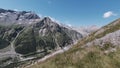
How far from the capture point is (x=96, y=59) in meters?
13.4

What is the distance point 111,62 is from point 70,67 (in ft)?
10.4

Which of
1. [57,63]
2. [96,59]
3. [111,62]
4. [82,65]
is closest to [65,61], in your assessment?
[57,63]

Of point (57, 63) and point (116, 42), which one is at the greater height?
point (116, 42)

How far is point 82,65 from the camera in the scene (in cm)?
1330

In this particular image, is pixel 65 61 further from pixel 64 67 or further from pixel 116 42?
pixel 116 42

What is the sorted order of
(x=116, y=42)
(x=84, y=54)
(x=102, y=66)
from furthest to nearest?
(x=116, y=42) < (x=84, y=54) < (x=102, y=66)

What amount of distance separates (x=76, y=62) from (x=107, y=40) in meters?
9.47

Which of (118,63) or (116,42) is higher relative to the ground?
(116,42)

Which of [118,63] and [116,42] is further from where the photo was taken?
[116,42]

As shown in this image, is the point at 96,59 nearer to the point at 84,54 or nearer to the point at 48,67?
the point at 84,54

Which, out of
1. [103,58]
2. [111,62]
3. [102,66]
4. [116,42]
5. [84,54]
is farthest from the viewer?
[116,42]

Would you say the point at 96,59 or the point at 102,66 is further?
the point at 96,59

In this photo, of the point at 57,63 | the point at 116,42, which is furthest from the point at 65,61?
the point at 116,42

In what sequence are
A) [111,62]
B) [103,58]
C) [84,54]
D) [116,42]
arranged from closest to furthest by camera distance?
[111,62], [103,58], [84,54], [116,42]
